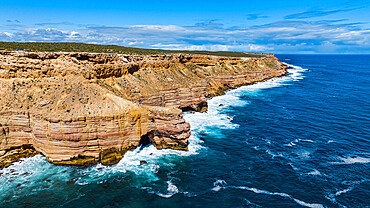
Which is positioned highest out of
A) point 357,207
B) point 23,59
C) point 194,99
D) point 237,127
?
point 23,59

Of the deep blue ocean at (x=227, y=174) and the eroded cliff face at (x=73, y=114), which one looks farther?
the eroded cliff face at (x=73, y=114)

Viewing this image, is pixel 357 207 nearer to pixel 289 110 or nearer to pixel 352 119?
pixel 352 119

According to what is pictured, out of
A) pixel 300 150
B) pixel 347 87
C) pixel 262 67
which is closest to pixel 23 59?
pixel 300 150

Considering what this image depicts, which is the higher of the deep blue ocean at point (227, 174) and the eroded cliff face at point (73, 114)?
the eroded cliff face at point (73, 114)

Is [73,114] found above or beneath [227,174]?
above

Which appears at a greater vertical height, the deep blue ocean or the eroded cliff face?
the eroded cliff face

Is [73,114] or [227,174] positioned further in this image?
[227,174]

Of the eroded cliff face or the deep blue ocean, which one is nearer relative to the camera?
the deep blue ocean

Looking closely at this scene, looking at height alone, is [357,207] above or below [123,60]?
below
